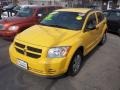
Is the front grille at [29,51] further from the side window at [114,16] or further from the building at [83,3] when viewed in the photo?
the building at [83,3]

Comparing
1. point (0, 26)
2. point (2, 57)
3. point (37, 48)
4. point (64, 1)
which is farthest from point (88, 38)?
point (64, 1)

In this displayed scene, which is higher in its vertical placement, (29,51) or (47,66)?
(29,51)

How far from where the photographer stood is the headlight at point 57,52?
14.9 ft

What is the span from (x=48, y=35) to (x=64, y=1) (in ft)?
134

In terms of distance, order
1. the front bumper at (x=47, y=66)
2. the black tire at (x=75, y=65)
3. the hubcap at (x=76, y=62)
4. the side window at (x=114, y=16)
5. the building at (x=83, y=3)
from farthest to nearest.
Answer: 1. the building at (x=83, y=3)
2. the side window at (x=114, y=16)
3. the hubcap at (x=76, y=62)
4. the black tire at (x=75, y=65)
5. the front bumper at (x=47, y=66)

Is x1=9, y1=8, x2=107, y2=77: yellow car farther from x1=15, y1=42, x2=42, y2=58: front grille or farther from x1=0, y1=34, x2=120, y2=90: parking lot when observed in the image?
x1=0, y1=34, x2=120, y2=90: parking lot

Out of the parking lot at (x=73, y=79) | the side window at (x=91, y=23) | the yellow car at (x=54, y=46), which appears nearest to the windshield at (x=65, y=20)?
the yellow car at (x=54, y=46)

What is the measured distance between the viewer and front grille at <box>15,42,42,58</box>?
4566 mm

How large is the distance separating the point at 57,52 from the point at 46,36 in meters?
0.68

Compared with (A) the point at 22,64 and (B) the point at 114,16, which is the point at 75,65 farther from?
(B) the point at 114,16

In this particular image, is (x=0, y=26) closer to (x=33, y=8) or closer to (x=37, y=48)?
(x=33, y=8)

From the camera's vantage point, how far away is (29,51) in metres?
4.68

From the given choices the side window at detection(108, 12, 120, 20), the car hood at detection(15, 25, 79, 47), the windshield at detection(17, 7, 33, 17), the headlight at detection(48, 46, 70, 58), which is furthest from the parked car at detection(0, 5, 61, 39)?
the side window at detection(108, 12, 120, 20)

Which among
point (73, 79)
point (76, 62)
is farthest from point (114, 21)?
point (73, 79)
